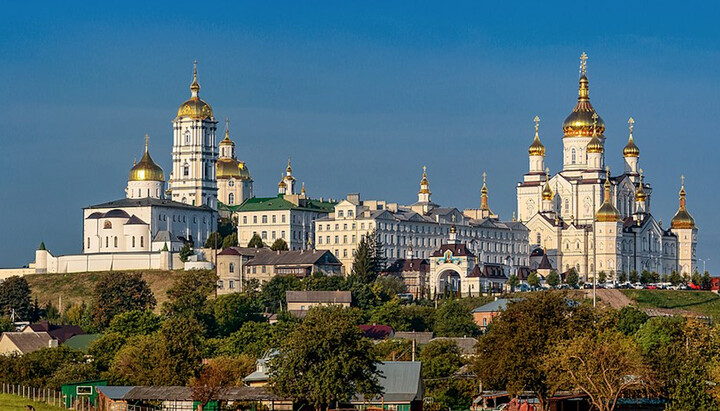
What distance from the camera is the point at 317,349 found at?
2470 inches

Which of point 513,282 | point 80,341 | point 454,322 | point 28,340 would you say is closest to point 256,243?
point 513,282

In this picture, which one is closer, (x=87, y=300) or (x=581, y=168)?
(x=87, y=300)

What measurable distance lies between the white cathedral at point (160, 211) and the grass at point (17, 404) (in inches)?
2380

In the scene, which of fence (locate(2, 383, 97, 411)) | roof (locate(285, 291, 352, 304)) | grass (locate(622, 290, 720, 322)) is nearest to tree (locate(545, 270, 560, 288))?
grass (locate(622, 290, 720, 322))

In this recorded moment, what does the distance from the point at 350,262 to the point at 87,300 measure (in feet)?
68.8

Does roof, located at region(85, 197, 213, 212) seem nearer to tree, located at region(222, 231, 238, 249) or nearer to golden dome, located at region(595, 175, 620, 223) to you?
tree, located at region(222, 231, 238, 249)

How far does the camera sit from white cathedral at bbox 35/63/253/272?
133 meters

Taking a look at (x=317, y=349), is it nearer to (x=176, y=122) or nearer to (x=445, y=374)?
(x=445, y=374)

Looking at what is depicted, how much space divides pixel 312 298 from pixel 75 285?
71.7ft

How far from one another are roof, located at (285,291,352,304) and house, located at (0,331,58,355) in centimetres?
2153

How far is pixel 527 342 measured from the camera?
2606 inches

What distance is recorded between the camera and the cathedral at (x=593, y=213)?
5458 inches

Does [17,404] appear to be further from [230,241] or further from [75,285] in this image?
[230,241]

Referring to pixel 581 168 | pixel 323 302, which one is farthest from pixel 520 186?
pixel 323 302
